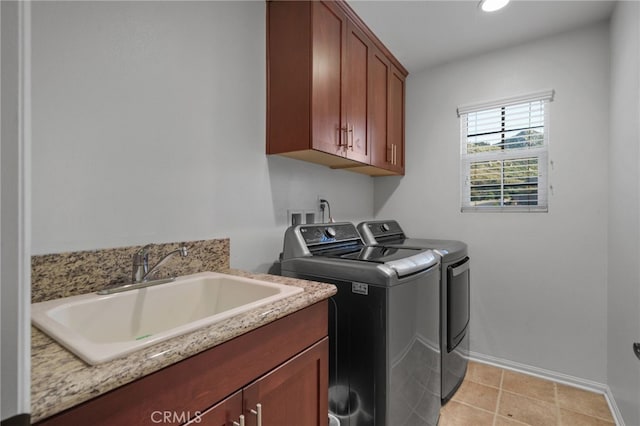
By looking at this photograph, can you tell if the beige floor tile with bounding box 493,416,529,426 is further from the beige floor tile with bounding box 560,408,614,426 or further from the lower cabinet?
the lower cabinet

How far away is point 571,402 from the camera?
193 centimetres

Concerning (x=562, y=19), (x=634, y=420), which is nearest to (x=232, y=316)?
(x=634, y=420)

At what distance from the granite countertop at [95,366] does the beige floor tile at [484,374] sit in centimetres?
210

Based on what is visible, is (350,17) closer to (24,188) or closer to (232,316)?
(232,316)

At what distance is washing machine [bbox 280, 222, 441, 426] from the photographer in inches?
50.3

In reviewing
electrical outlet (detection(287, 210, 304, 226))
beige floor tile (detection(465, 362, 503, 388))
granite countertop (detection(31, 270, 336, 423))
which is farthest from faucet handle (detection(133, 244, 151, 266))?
beige floor tile (detection(465, 362, 503, 388))

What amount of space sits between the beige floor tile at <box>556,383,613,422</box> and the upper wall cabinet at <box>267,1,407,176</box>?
202cm

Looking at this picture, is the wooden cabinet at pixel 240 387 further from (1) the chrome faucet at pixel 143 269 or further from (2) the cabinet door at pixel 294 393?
(1) the chrome faucet at pixel 143 269

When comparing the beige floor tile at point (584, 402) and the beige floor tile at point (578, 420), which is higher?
the beige floor tile at point (584, 402)

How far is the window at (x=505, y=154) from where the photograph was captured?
222cm

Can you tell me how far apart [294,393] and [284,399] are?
0.15 ft

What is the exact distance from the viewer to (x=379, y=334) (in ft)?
4.18

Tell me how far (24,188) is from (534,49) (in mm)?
2918

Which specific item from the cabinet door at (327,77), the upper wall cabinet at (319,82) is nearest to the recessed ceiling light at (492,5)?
the upper wall cabinet at (319,82)
